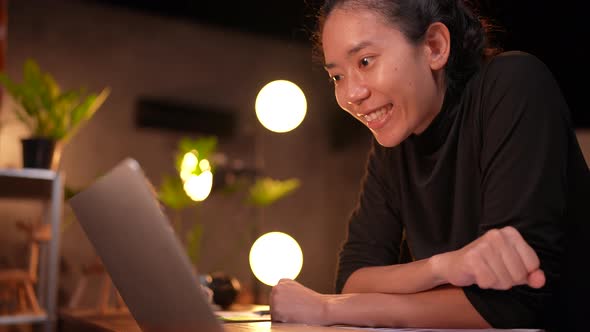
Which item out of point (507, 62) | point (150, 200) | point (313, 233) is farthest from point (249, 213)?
point (150, 200)

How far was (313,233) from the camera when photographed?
6.22 metres

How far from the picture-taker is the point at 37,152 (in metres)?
3.59

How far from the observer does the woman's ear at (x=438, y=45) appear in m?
1.35

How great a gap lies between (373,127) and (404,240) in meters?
0.35

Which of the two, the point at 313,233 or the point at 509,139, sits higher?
the point at 509,139

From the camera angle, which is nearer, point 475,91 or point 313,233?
point 475,91

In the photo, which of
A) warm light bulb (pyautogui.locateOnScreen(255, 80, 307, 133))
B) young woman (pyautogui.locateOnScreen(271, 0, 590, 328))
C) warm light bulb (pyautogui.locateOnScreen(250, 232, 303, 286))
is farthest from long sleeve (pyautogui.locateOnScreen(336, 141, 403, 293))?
warm light bulb (pyautogui.locateOnScreen(250, 232, 303, 286))

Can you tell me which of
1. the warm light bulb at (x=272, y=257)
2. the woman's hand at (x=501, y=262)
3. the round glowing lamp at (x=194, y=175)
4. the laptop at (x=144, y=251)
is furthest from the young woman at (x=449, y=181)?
the warm light bulb at (x=272, y=257)

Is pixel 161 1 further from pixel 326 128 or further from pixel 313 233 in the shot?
pixel 313 233

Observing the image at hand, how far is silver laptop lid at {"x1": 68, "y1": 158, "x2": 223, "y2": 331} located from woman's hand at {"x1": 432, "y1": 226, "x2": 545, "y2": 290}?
0.44 metres

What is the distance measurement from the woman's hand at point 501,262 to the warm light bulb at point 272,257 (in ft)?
14.3

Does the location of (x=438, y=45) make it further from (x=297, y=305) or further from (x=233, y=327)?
(x=233, y=327)

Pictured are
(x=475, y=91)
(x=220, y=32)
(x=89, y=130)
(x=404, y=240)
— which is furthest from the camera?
(x=220, y=32)

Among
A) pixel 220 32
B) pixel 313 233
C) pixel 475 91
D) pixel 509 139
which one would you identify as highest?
pixel 220 32
